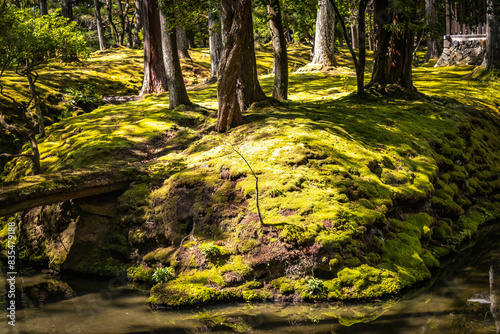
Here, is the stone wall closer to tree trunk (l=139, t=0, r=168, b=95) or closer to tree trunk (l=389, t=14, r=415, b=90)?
tree trunk (l=389, t=14, r=415, b=90)

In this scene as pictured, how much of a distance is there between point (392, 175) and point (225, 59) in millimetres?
4642

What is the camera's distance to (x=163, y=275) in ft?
26.1

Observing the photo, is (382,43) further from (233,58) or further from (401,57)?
(233,58)

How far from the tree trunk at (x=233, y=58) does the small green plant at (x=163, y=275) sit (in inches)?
168

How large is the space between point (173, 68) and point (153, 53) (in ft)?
15.4

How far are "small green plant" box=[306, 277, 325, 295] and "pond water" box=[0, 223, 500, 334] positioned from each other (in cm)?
27

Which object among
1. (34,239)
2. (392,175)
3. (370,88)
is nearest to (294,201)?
(392,175)

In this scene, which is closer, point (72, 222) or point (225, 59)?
point (72, 222)

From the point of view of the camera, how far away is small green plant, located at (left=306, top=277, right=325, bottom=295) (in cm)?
688

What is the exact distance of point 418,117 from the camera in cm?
1255

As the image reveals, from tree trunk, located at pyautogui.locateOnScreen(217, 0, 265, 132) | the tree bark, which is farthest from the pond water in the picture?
the tree bark

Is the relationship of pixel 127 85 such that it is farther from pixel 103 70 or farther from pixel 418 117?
pixel 418 117

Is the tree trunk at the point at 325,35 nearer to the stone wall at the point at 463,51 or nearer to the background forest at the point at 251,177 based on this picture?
the background forest at the point at 251,177

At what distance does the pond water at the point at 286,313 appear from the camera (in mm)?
5887
